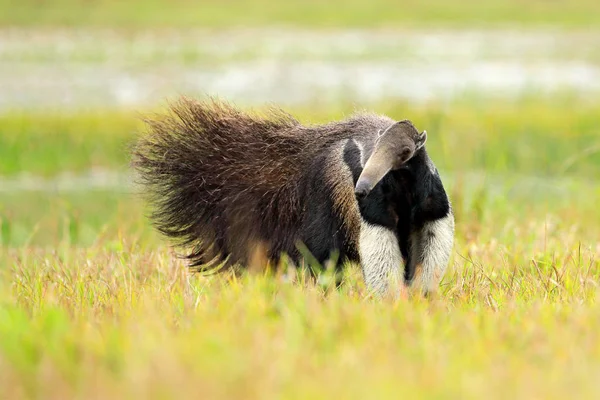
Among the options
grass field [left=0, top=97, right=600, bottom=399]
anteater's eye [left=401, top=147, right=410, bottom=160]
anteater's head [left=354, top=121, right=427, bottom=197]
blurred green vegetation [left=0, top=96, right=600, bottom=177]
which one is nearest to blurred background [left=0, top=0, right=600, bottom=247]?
blurred green vegetation [left=0, top=96, right=600, bottom=177]

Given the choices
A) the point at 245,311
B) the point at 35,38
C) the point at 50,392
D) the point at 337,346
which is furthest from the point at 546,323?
the point at 35,38

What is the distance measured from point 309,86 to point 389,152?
16.3 metres

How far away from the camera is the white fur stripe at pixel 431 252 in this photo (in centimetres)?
555

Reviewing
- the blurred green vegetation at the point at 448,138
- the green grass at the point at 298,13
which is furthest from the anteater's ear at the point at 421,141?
the green grass at the point at 298,13

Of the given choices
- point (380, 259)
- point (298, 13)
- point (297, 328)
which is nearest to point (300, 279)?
point (380, 259)

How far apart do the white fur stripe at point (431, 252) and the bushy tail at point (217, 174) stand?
3.22 ft

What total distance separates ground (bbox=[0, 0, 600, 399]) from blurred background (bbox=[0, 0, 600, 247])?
2.6 inches

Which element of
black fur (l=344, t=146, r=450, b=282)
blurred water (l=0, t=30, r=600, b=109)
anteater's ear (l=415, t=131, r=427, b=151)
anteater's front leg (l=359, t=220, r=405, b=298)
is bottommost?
blurred water (l=0, t=30, r=600, b=109)

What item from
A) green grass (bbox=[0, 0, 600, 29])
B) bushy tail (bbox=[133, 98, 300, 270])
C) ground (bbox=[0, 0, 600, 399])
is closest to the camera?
ground (bbox=[0, 0, 600, 399])

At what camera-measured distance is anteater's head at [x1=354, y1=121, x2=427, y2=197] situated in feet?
17.2

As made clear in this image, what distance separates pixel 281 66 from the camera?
957 inches

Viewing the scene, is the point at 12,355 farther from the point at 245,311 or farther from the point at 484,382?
the point at 484,382

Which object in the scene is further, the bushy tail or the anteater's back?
the bushy tail

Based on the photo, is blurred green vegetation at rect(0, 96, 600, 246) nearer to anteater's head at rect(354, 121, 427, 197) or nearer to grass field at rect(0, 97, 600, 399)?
grass field at rect(0, 97, 600, 399)
